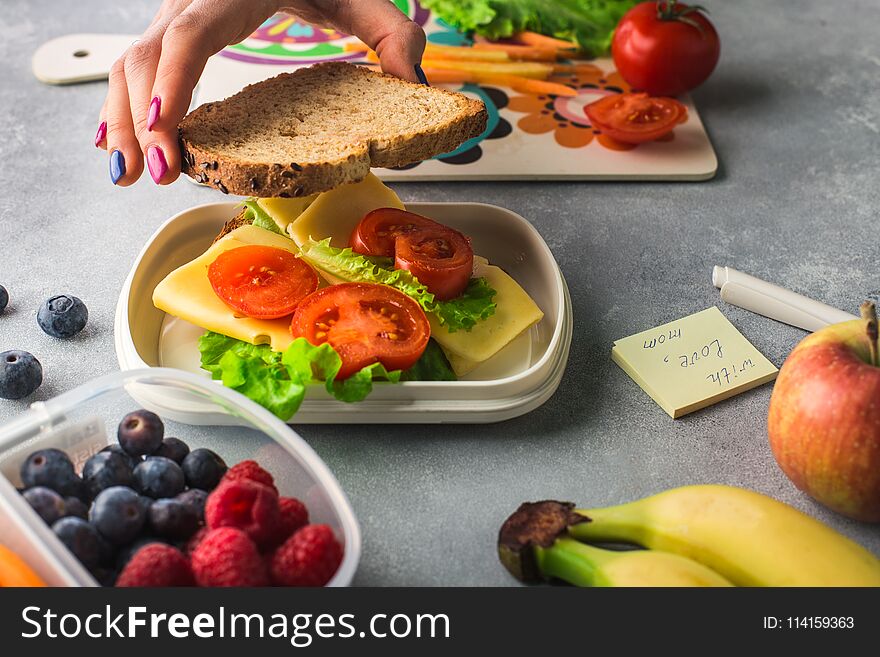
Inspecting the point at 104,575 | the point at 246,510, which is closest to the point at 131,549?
the point at 104,575

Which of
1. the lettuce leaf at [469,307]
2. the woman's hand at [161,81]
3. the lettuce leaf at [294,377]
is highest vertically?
the woman's hand at [161,81]

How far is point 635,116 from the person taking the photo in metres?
2.24

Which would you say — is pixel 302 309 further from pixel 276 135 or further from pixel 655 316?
pixel 655 316

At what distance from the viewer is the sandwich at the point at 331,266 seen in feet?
4.73

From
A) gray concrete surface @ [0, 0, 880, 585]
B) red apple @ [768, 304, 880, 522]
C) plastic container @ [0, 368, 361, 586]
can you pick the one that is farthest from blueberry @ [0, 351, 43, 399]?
red apple @ [768, 304, 880, 522]

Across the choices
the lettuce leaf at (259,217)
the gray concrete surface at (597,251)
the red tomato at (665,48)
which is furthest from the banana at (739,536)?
the red tomato at (665,48)

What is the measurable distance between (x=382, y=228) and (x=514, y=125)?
785mm

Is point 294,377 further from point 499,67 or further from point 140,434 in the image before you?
point 499,67

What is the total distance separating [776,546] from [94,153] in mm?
1834

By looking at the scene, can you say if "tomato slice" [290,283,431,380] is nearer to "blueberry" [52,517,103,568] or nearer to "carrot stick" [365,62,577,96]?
"blueberry" [52,517,103,568]

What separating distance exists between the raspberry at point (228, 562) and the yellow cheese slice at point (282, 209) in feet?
2.61

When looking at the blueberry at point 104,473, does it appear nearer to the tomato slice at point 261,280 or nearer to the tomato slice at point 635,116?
the tomato slice at point 261,280

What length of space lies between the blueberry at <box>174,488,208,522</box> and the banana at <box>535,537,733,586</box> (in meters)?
0.44

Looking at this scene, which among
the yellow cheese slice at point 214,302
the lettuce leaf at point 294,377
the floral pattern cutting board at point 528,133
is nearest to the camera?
the lettuce leaf at point 294,377
